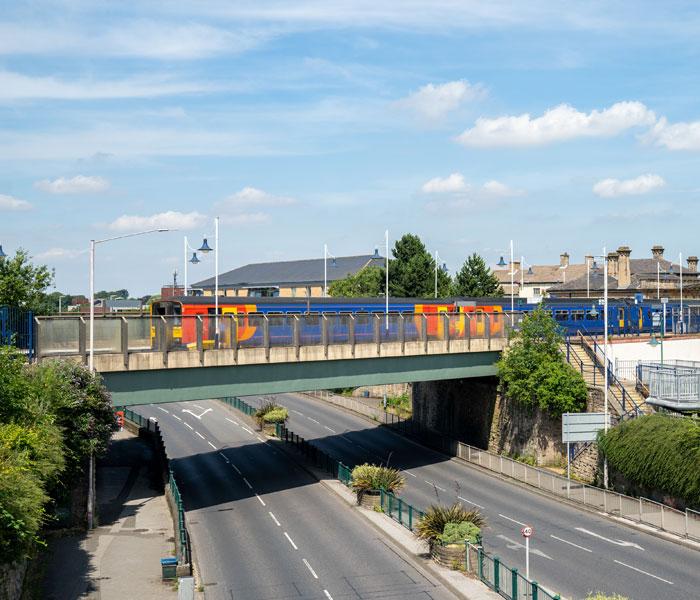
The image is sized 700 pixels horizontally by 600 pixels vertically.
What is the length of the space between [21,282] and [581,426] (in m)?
34.6

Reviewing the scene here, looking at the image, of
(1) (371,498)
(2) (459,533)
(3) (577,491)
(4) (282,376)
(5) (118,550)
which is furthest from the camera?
(3) (577,491)

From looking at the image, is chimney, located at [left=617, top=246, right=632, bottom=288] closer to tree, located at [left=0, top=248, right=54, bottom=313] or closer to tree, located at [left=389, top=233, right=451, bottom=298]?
tree, located at [left=389, top=233, right=451, bottom=298]

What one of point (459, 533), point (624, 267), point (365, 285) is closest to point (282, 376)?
point (459, 533)

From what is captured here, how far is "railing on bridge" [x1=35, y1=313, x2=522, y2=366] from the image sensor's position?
32.2 metres

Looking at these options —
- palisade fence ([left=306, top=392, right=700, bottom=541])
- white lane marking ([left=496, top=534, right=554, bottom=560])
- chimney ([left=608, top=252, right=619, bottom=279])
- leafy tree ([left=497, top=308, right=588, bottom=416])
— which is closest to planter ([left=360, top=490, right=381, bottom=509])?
white lane marking ([left=496, top=534, right=554, bottom=560])

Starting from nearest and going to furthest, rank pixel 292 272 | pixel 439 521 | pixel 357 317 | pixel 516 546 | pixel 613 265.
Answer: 1. pixel 439 521
2. pixel 516 546
3. pixel 357 317
4. pixel 613 265
5. pixel 292 272

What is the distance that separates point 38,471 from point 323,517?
1545cm

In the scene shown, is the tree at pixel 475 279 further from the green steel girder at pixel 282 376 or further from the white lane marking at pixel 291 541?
the white lane marking at pixel 291 541

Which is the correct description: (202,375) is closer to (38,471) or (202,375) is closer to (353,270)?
(38,471)

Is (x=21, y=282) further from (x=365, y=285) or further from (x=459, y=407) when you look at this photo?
(x=365, y=285)

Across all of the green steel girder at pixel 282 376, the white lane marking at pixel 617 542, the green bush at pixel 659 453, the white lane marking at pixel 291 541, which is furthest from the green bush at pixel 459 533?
the green steel girder at pixel 282 376

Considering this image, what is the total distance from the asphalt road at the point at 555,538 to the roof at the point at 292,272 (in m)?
90.7

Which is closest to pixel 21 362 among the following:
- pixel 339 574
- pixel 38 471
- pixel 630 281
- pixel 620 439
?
pixel 38 471

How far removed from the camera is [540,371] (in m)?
44.3
